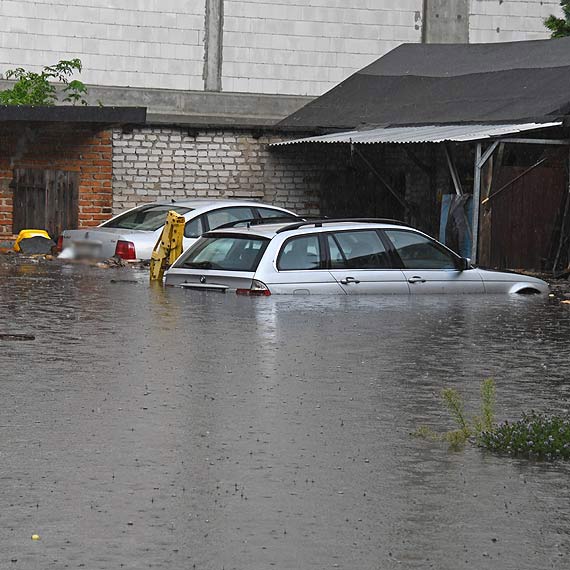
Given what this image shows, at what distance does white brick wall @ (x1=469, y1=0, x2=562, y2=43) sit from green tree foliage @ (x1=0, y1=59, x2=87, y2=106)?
975 centimetres

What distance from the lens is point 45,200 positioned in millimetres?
29781

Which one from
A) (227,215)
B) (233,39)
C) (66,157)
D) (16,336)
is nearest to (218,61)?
(233,39)

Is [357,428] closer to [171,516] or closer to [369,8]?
[171,516]

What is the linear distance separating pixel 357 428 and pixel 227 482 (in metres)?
1.84

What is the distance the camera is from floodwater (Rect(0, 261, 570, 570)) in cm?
624

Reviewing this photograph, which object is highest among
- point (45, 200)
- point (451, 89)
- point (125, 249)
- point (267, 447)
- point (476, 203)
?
point (451, 89)

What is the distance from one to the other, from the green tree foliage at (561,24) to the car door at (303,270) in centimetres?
1908

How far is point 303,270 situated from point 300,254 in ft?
0.63

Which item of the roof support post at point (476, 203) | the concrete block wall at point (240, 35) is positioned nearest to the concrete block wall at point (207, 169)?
the concrete block wall at point (240, 35)

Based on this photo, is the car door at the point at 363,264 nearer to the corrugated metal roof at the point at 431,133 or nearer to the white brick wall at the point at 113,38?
the corrugated metal roof at the point at 431,133

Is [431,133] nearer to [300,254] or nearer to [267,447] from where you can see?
[300,254]

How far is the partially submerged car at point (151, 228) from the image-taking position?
23797mm

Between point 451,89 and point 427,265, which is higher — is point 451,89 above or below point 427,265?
above

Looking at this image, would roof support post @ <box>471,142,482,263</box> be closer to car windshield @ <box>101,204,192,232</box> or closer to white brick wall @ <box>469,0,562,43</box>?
car windshield @ <box>101,204,192,232</box>
